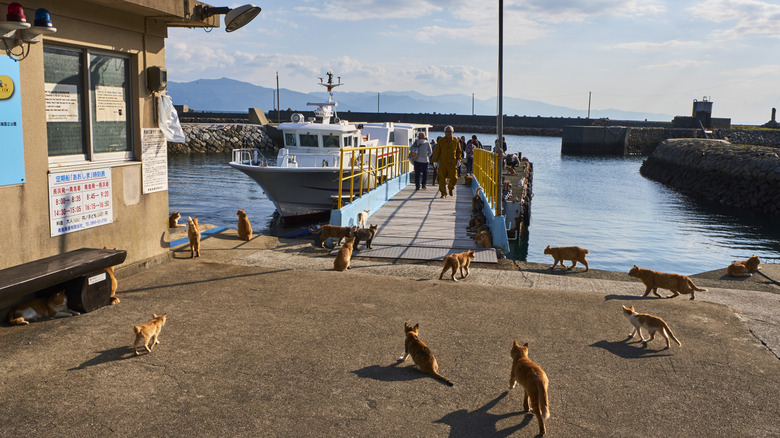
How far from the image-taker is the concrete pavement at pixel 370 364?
166 inches

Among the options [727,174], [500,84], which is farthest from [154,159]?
[727,174]

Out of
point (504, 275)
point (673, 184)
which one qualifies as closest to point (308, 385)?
point (504, 275)

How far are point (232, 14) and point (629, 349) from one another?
6617 millimetres

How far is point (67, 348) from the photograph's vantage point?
17.4 ft

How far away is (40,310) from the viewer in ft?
19.7

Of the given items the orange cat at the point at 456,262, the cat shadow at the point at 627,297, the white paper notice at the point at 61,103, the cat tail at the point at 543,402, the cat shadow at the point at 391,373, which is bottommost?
the cat shadow at the point at 391,373

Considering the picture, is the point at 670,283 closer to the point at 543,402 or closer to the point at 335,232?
the point at 543,402

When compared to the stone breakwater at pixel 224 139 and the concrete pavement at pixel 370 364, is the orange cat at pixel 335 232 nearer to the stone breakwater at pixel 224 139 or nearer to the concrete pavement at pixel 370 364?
the concrete pavement at pixel 370 364

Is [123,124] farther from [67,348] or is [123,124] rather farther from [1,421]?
[1,421]

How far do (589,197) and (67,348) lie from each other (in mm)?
35181

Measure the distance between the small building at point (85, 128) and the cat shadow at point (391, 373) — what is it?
13.0ft

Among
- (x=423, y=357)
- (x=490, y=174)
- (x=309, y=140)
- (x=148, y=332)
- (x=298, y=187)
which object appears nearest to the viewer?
(x=423, y=357)

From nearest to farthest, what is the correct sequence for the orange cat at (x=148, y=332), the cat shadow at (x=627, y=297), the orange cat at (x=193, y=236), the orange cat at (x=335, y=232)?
the orange cat at (x=148, y=332)
the cat shadow at (x=627, y=297)
the orange cat at (x=193, y=236)
the orange cat at (x=335, y=232)

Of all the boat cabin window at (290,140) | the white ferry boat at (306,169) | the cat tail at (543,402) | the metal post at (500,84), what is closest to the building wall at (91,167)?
the cat tail at (543,402)
